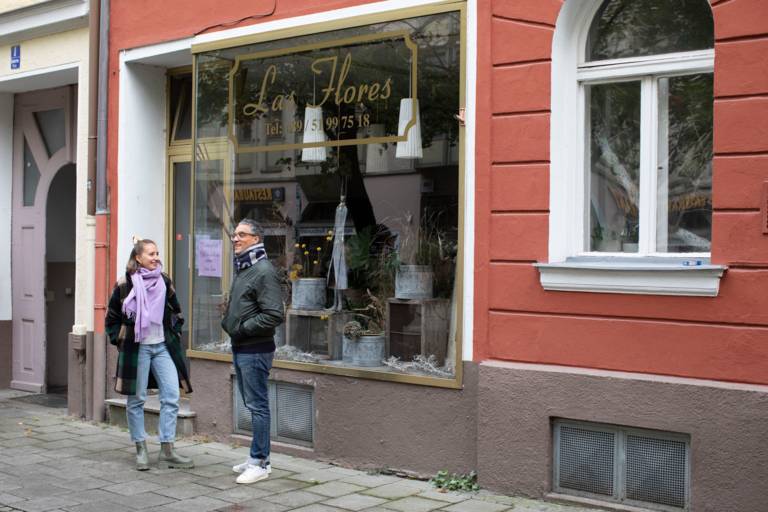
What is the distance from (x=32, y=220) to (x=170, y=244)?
2.82m

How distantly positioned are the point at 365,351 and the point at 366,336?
0.13m

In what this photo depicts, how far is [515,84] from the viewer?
22.2 ft

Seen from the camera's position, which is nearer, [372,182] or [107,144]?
[372,182]

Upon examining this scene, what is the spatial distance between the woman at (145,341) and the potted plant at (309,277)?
4.04 feet

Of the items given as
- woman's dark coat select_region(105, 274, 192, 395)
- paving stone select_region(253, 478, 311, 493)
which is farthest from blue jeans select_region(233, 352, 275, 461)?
woman's dark coat select_region(105, 274, 192, 395)

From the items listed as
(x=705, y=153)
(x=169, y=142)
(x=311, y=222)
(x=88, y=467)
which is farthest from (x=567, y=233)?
(x=169, y=142)

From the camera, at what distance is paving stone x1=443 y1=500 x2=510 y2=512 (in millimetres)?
6301

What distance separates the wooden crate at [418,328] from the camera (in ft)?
24.3

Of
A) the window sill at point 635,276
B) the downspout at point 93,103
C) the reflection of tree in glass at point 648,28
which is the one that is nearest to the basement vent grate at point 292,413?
the window sill at point 635,276

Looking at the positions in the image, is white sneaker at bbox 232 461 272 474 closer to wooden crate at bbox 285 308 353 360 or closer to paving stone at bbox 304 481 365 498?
paving stone at bbox 304 481 365 498

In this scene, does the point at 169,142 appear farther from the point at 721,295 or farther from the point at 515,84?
the point at 721,295

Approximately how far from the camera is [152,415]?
9.06m

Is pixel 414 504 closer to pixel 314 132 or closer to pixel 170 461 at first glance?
pixel 170 461

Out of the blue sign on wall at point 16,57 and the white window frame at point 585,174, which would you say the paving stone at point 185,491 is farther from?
the blue sign on wall at point 16,57
